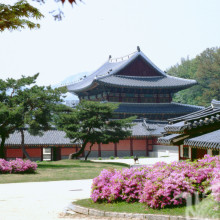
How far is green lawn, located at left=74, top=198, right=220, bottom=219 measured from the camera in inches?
406

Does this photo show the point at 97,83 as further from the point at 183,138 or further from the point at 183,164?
the point at 183,164

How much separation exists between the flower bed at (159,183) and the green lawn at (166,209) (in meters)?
0.23

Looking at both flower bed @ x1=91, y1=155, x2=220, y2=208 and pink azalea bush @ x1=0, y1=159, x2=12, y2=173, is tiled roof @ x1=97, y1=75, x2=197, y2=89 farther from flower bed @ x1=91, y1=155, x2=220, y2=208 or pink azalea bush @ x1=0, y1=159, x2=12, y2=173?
flower bed @ x1=91, y1=155, x2=220, y2=208

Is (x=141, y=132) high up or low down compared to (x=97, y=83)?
down

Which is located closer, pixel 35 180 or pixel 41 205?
pixel 41 205

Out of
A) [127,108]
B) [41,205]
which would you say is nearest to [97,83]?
[127,108]

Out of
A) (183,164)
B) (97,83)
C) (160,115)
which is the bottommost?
(183,164)

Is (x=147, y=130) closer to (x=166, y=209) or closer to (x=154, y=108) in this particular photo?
(x=154, y=108)

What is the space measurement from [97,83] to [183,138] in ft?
122

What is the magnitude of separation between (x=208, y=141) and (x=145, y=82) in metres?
42.4

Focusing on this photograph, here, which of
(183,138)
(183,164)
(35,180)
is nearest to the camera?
(183,164)

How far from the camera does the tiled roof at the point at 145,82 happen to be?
191 ft

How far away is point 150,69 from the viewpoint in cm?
6269

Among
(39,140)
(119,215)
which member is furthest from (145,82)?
(119,215)
